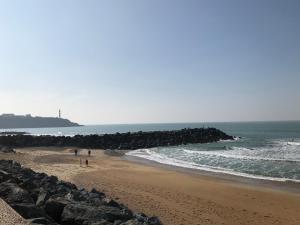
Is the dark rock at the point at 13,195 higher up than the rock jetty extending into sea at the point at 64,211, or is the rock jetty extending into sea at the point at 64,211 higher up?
the dark rock at the point at 13,195

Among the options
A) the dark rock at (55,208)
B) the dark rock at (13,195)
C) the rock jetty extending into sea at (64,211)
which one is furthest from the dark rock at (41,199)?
the dark rock at (55,208)

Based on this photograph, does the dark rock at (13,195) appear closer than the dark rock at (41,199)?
Yes

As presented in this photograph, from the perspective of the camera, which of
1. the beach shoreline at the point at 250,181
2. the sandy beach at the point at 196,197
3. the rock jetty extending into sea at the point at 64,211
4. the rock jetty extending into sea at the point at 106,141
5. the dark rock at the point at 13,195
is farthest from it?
the rock jetty extending into sea at the point at 106,141

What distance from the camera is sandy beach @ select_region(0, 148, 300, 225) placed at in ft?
41.2

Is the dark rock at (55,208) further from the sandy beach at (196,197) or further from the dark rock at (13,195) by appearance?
the sandy beach at (196,197)

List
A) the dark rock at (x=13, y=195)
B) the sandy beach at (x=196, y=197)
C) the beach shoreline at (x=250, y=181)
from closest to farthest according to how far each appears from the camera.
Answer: the dark rock at (x=13, y=195) < the sandy beach at (x=196, y=197) < the beach shoreline at (x=250, y=181)

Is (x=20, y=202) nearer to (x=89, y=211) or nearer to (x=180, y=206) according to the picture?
(x=89, y=211)

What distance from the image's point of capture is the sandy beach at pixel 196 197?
1255cm

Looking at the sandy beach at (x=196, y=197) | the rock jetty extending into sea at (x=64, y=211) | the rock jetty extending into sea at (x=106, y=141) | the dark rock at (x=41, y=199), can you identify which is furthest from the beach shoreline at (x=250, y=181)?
the rock jetty extending into sea at (x=106, y=141)

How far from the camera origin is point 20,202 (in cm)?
923

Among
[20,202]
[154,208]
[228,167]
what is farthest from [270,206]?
[228,167]

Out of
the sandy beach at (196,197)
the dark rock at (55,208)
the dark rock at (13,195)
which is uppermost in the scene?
the dark rock at (13,195)

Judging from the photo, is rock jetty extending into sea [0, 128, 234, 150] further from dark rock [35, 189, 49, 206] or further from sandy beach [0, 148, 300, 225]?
dark rock [35, 189, 49, 206]

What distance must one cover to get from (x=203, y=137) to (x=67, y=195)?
49881mm
